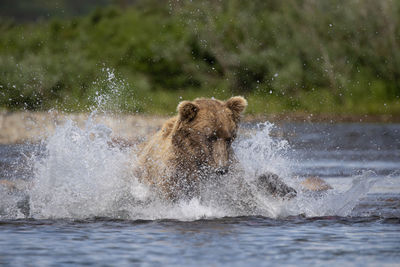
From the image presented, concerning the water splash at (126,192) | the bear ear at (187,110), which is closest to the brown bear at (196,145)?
the bear ear at (187,110)

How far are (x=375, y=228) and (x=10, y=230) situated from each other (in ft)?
10.9

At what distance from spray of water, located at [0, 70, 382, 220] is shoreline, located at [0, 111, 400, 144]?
7967 mm

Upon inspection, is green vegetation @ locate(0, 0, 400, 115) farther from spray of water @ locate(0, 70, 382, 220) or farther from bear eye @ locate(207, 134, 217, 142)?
bear eye @ locate(207, 134, 217, 142)

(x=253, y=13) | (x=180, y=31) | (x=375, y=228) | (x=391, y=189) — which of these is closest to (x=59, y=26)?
(x=180, y=31)

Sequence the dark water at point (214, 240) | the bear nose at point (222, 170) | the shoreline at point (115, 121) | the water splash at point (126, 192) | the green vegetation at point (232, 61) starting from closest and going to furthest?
the dark water at point (214, 240) → the bear nose at point (222, 170) → the water splash at point (126, 192) → the shoreline at point (115, 121) → the green vegetation at point (232, 61)

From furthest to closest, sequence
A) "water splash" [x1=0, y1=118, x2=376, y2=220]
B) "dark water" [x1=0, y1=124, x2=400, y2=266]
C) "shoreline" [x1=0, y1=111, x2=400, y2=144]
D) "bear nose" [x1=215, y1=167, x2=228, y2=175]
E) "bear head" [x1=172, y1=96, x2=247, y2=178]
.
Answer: "shoreline" [x1=0, y1=111, x2=400, y2=144] → "water splash" [x1=0, y1=118, x2=376, y2=220] → "bear head" [x1=172, y1=96, x2=247, y2=178] → "bear nose" [x1=215, y1=167, x2=228, y2=175] → "dark water" [x1=0, y1=124, x2=400, y2=266]

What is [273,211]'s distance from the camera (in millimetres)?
7422

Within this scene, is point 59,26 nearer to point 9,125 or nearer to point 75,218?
point 9,125

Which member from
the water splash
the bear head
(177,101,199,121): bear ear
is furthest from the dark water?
(177,101,199,121): bear ear

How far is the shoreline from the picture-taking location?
63.2 feet

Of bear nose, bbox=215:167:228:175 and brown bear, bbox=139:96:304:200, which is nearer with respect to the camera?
bear nose, bbox=215:167:228:175

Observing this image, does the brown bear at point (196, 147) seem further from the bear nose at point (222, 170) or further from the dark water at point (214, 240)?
the dark water at point (214, 240)

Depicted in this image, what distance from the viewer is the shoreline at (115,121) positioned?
19250 mm

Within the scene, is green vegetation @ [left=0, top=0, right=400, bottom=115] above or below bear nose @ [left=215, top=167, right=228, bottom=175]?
above
